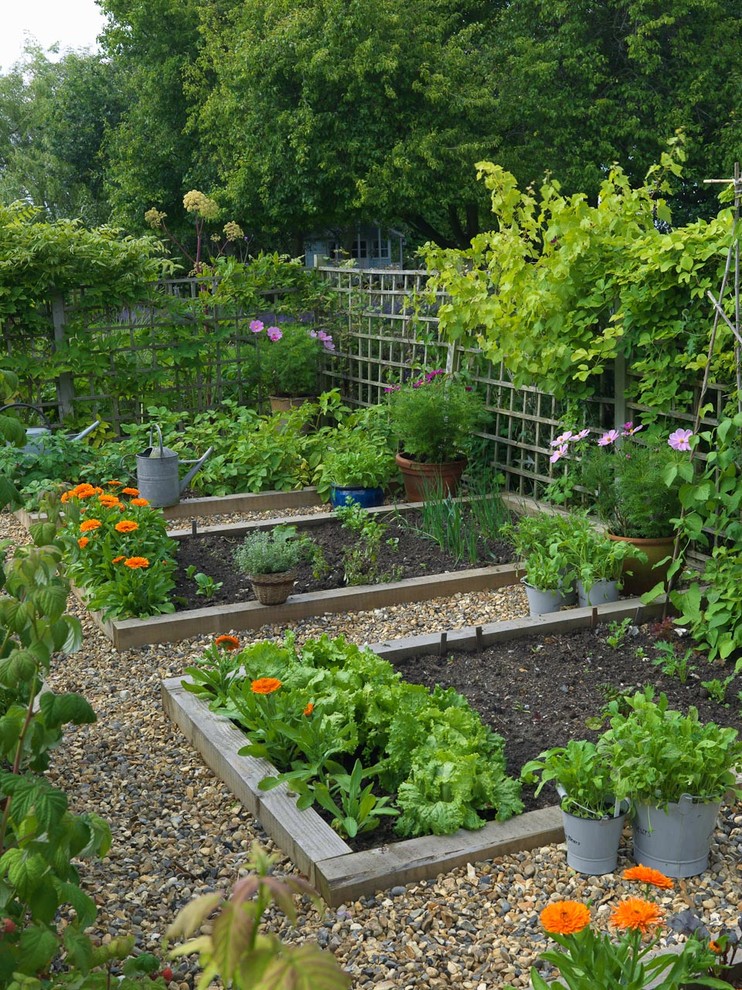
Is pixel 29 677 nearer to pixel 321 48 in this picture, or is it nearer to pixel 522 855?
pixel 522 855

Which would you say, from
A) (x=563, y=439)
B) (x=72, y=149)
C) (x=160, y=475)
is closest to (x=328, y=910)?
(x=563, y=439)

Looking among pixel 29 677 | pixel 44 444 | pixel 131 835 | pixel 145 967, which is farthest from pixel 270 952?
pixel 44 444

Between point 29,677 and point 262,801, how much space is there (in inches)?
58.8

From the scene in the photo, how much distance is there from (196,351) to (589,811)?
21.2 feet

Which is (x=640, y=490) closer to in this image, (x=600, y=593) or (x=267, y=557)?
(x=600, y=593)

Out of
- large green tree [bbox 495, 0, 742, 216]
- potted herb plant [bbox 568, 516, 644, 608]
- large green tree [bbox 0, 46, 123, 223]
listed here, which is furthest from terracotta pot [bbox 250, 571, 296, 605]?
large green tree [bbox 0, 46, 123, 223]

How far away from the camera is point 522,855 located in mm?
2914

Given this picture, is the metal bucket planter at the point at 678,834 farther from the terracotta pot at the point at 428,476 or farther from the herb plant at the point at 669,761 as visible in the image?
the terracotta pot at the point at 428,476

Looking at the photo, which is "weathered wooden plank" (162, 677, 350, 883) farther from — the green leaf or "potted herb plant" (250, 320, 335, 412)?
"potted herb plant" (250, 320, 335, 412)

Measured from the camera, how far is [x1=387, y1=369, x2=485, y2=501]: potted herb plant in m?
6.43

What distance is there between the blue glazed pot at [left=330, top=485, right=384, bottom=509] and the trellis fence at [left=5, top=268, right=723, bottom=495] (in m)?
1.03

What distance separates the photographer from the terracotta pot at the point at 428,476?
652cm

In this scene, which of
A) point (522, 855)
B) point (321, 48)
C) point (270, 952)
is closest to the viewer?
point (270, 952)

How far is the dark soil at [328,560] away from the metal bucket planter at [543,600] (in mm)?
707
